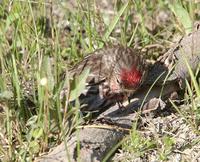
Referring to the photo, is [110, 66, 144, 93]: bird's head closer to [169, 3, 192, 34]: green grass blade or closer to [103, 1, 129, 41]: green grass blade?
[103, 1, 129, 41]: green grass blade

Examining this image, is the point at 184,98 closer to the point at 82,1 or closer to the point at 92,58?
the point at 92,58

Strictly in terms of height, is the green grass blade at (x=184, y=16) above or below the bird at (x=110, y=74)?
above

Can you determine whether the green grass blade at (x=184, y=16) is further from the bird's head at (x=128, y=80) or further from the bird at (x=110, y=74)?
the bird's head at (x=128, y=80)

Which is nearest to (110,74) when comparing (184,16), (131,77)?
(131,77)

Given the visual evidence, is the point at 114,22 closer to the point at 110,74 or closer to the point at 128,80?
the point at 110,74

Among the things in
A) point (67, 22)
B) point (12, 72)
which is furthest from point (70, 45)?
point (12, 72)

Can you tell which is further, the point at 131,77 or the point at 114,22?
the point at 114,22

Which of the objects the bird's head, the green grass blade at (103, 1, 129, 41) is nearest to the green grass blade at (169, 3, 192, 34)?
the green grass blade at (103, 1, 129, 41)

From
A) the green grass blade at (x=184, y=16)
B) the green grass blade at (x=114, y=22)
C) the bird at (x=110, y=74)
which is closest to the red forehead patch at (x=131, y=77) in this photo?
the bird at (x=110, y=74)

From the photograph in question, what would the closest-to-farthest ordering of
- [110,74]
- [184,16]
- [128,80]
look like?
[128,80]
[110,74]
[184,16]
